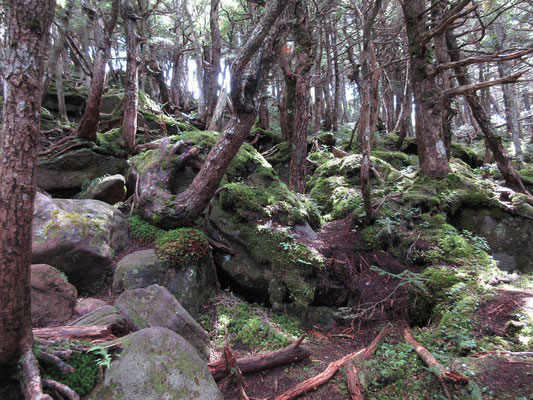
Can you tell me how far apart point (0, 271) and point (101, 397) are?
1400 mm

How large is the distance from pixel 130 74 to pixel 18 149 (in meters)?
7.68

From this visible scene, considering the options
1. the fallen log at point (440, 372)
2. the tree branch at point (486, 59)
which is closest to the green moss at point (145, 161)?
the fallen log at point (440, 372)

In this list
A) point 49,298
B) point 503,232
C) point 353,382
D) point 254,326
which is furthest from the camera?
point 503,232

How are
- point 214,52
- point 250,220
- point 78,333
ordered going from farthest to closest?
point 214,52, point 250,220, point 78,333

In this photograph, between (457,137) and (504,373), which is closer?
(504,373)

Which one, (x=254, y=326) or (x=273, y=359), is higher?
(x=254, y=326)

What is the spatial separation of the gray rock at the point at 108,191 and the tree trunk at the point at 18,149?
564 cm

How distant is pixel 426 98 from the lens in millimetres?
7715

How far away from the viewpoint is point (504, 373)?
297 centimetres

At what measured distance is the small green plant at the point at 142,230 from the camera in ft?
20.3

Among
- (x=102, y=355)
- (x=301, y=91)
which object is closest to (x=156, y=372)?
(x=102, y=355)

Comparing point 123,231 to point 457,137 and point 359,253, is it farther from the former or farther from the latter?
point 457,137

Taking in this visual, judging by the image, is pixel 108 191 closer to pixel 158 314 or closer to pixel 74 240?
pixel 74 240

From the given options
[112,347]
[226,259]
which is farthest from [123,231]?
[112,347]
